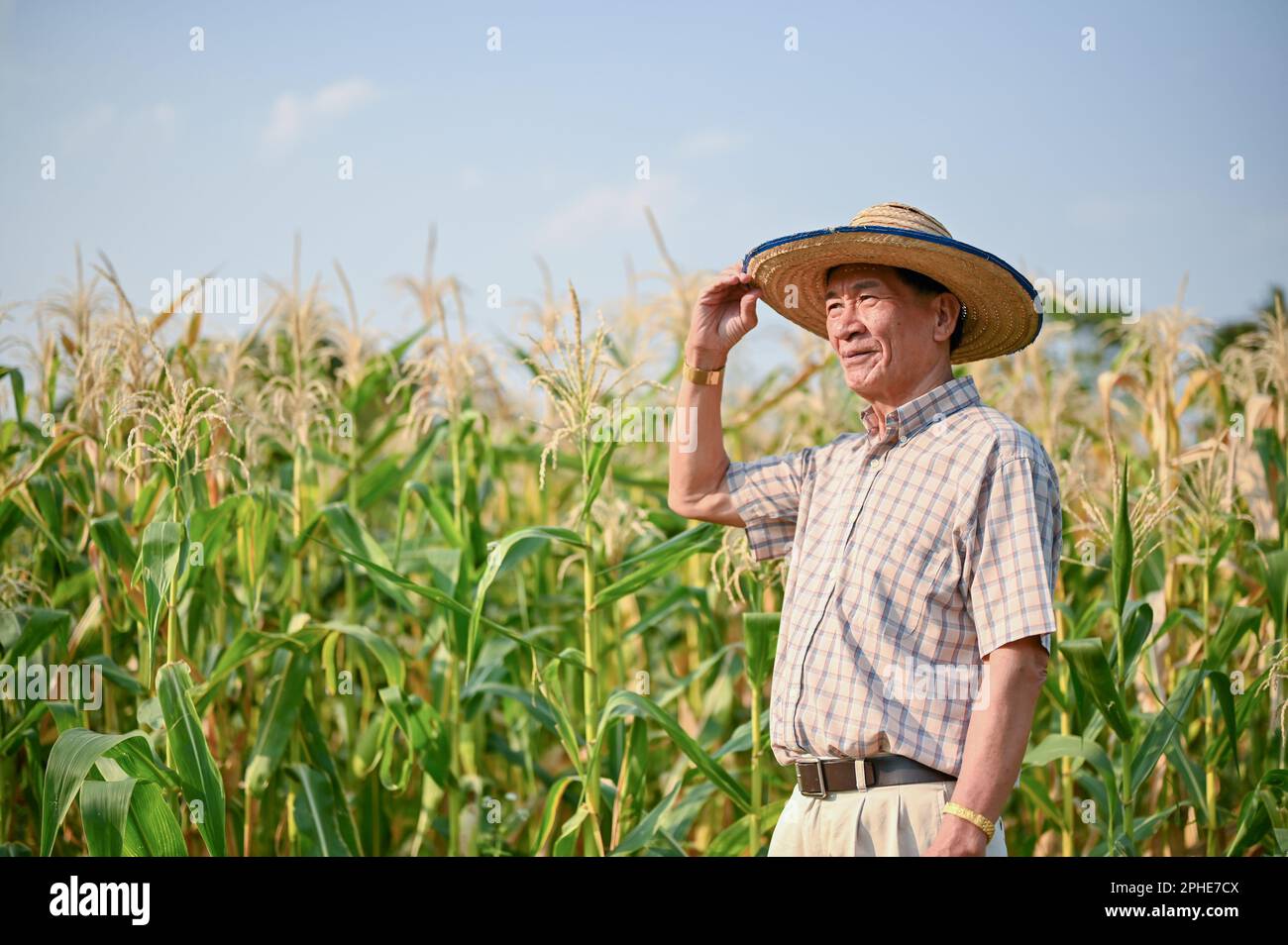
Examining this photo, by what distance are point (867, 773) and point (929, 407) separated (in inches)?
32.4

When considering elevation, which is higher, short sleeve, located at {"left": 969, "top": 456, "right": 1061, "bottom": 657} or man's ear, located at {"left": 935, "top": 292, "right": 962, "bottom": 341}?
man's ear, located at {"left": 935, "top": 292, "right": 962, "bottom": 341}

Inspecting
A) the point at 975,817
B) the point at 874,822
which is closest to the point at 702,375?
the point at 874,822

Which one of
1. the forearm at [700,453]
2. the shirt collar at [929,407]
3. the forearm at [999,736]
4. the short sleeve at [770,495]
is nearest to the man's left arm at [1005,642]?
the forearm at [999,736]

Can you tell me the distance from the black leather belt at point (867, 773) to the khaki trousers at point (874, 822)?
1cm

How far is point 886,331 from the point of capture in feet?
8.84

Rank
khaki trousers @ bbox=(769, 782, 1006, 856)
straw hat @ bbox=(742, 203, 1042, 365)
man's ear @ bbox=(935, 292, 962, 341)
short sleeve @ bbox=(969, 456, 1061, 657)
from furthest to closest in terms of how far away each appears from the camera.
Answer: man's ear @ bbox=(935, 292, 962, 341), straw hat @ bbox=(742, 203, 1042, 365), khaki trousers @ bbox=(769, 782, 1006, 856), short sleeve @ bbox=(969, 456, 1061, 657)

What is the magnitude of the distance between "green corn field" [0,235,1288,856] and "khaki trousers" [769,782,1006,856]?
661mm

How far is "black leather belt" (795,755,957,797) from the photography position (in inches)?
98.7

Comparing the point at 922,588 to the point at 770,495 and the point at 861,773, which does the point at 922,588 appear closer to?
the point at 861,773

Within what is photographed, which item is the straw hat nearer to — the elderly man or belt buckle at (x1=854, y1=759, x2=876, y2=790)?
the elderly man

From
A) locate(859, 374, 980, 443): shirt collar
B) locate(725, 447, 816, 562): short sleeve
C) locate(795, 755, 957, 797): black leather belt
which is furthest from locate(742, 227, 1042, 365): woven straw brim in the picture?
locate(795, 755, 957, 797): black leather belt

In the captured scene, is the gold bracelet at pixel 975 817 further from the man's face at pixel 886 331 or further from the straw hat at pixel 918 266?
the straw hat at pixel 918 266

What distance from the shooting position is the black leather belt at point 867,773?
2508 millimetres
